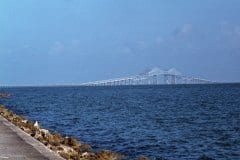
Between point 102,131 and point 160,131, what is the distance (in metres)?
4.04

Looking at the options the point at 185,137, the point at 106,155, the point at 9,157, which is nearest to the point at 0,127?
the point at 106,155

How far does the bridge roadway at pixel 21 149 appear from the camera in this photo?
15664 millimetres

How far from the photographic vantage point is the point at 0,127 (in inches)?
1003

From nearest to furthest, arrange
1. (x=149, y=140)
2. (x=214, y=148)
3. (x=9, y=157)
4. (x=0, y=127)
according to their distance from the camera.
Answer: (x=9, y=157) < (x=0, y=127) < (x=214, y=148) < (x=149, y=140)

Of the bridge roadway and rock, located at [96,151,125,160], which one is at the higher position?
the bridge roadway

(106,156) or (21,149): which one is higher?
(21,149)

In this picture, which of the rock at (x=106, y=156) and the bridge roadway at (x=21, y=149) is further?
the rock at (x=106, y=156)

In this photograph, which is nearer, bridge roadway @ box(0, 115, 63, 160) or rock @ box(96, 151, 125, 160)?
bridge roadway @ box(0, 115, 63, 160)

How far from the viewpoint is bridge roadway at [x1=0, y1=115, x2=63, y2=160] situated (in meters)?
15.7

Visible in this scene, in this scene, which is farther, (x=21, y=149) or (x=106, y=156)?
(x=106, y=156)

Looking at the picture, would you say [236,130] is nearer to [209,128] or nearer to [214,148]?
[209,128]

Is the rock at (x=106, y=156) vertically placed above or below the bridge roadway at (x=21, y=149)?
below

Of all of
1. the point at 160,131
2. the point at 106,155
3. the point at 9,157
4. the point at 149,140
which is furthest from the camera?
the point at 160,131

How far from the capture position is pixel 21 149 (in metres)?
17.3
